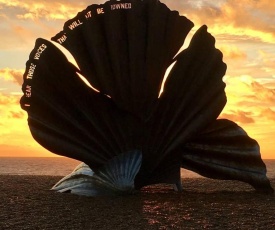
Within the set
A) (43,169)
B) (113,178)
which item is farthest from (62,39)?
(43,169)

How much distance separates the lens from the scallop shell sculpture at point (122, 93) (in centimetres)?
733

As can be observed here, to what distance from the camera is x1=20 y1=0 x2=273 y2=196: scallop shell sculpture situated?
7.33 metres

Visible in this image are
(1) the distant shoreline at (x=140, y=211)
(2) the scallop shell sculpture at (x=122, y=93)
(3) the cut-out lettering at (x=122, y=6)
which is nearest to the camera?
(1) the distant shoreline at (x=140, y=211)

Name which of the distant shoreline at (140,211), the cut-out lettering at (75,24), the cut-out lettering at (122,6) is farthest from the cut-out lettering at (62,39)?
the distant shoreline at (140,211)

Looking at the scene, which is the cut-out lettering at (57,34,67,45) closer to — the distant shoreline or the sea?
the distant shoreline

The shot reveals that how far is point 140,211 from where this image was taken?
6.17 m

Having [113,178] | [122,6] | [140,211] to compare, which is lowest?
[140,211]

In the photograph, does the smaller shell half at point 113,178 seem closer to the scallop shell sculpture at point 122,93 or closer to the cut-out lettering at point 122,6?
the scallop shell sculpture at point 122,93

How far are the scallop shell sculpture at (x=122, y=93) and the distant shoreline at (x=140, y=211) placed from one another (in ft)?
1.37

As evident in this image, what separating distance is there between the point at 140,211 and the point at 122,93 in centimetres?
186

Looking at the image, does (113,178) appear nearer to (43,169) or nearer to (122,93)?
(122,93)

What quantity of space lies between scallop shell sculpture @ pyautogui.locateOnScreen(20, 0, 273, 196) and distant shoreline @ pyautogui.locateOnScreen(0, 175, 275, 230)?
16.5 inches

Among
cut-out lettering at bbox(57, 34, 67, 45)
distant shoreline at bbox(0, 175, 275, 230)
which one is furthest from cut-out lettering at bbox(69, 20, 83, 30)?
distant shoreline at bbox(0, 175, 275, 230)

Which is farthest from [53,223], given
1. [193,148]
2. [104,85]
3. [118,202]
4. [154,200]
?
[193,148]
